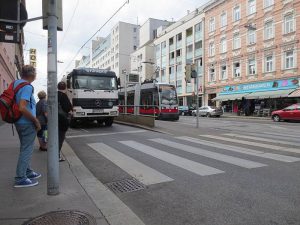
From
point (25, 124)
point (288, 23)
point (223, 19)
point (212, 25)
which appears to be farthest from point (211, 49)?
point (25, 124)

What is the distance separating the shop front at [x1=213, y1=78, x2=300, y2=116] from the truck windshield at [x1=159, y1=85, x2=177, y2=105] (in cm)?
1041

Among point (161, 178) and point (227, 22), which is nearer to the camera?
point (161, 178)

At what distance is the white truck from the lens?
14.2 metres

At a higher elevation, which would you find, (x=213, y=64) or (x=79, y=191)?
(x=213, y=64)

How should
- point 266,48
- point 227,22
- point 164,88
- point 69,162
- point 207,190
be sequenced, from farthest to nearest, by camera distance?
point 227,22 < point 266,48 < point 164,88 < point 69,162 < point 207,190

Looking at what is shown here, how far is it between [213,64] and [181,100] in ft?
35.7

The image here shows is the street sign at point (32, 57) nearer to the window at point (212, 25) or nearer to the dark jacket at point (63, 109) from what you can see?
the window at point (212, 25)

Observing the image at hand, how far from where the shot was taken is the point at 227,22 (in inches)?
1476

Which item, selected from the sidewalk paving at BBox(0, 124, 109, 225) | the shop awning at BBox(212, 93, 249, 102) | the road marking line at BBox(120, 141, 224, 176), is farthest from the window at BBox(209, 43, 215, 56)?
the sidewalk paving at BBox(0, 124, 109, 225)

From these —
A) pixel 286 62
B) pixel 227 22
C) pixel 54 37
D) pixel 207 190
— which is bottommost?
pixel 207 190

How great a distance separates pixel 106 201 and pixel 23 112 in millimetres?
1800

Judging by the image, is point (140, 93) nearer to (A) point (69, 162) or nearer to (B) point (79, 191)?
(A) point (69, 162)

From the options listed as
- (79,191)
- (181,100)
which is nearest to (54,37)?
(79,191)

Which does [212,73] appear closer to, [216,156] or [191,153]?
[191,153]
